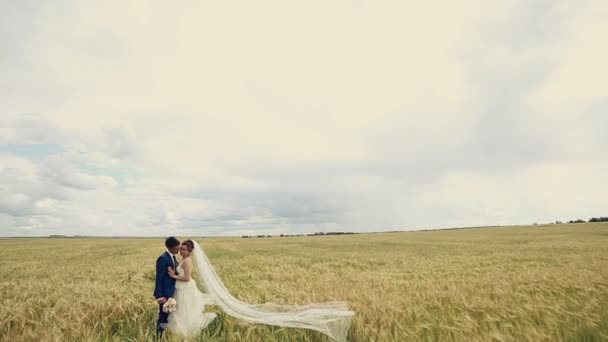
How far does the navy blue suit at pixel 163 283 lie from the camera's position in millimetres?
6422

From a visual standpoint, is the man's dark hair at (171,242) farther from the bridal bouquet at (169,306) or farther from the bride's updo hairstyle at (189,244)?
the bridal bouquet at (169,306)

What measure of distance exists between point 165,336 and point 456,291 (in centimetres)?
622

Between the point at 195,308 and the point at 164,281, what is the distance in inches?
27.7

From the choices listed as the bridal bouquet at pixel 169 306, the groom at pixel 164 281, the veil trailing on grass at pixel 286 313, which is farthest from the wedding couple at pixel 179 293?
the veil trailing on grass at pixel 286 313

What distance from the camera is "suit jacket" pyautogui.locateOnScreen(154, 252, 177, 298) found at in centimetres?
643

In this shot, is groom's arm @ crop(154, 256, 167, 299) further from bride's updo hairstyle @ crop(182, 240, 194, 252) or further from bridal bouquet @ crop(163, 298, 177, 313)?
bride's updo hairstyle @ crop(182, 240, 194, 252)

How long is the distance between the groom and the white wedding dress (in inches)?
5.1

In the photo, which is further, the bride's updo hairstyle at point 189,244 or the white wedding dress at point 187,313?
the bride's updo hairstyle at point 189,244

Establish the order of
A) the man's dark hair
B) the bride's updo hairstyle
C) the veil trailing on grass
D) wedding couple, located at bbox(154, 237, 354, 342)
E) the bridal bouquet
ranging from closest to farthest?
the veil trailing on grass
wedding couple, located at bbox(154, 237, 354, 342)
the bridal bouquet
the man's dark hair
the bride's updo hairstyle

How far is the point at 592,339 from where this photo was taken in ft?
17.6

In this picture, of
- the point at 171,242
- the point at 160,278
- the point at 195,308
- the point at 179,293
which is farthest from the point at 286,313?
the point at 171,242

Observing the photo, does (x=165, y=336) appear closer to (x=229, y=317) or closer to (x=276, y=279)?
(x=229, y=317)

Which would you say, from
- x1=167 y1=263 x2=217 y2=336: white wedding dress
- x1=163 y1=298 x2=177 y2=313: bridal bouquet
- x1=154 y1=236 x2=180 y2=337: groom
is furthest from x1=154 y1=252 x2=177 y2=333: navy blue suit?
x1=163 y1=298 x2=177 y2=313: bridal bouquet

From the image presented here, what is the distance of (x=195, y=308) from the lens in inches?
261
